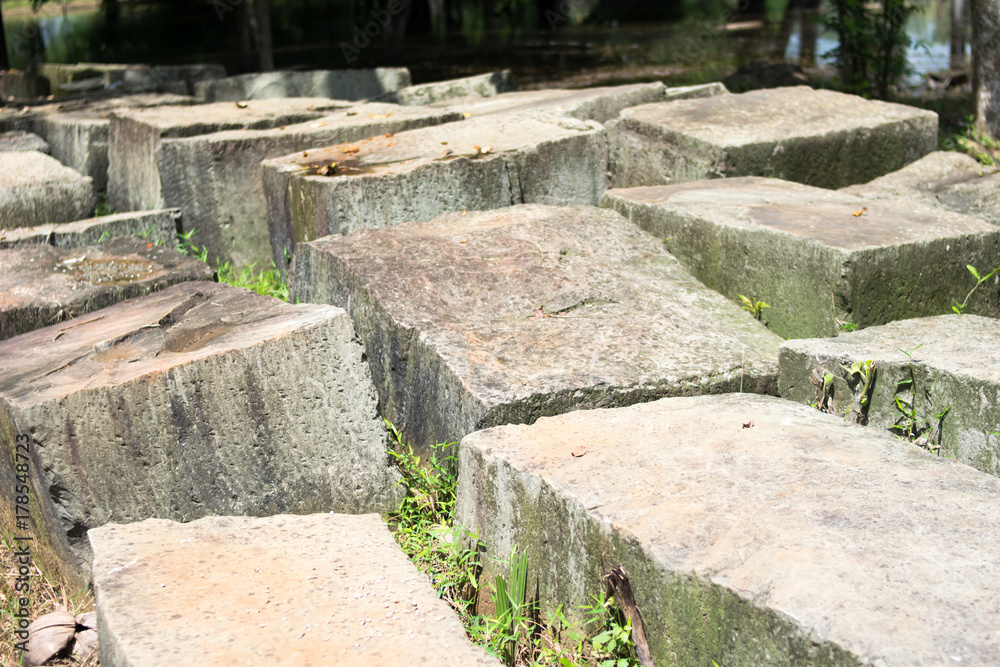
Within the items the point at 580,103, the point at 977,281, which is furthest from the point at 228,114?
the point at 977,281

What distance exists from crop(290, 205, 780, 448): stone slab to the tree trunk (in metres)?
4.35

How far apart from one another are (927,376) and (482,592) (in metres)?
1.20

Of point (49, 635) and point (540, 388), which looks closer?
point (49, 635)

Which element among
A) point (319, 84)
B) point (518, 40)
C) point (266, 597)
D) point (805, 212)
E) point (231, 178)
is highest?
point (518, 40)

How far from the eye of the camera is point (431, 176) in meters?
3.42

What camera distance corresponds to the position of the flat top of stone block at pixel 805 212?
8.96 ft

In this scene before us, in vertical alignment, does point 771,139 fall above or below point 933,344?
above

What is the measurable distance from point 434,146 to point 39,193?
6.22 ft

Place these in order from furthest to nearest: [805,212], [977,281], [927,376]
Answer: [805,212] < [977,281] < [927,376]

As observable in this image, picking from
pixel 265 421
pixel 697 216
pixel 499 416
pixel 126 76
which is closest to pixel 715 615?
pixel 499 416

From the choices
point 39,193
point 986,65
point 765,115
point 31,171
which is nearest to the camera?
point 765,115

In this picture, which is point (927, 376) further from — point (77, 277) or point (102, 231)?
point (102, 231)

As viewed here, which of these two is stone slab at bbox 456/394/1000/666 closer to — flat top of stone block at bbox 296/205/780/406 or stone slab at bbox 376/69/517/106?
flat top of stone block at bbox 296/205/780/406

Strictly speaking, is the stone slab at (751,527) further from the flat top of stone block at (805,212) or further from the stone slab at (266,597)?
the flat top of stone block at (805,212)
